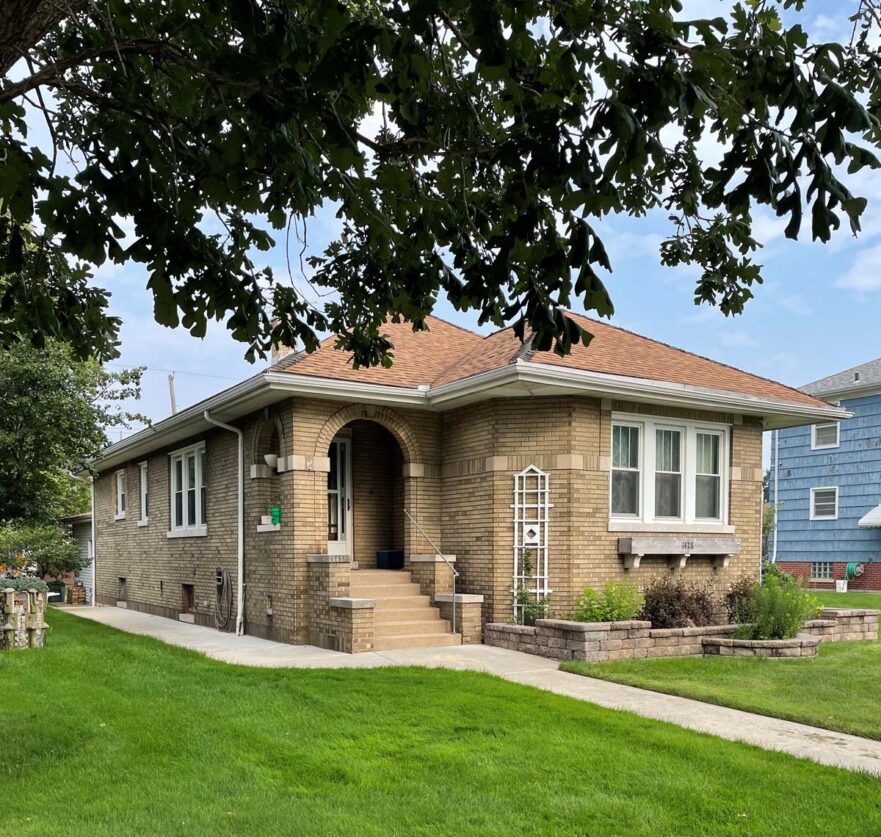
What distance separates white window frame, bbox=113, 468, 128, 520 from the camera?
838 inches

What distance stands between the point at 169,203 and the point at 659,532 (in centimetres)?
951

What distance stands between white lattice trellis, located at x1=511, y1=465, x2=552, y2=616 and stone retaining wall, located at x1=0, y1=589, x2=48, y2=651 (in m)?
6.58

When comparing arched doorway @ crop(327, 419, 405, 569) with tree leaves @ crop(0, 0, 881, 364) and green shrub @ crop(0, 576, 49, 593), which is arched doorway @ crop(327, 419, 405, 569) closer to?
green shrub @ crop(0, 576, 49, 593)

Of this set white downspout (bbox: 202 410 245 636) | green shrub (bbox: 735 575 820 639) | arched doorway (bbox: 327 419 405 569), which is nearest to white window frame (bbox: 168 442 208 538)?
white downspout (bbox: 202 410 245 636)

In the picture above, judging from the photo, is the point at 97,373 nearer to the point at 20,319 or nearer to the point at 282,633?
the point at 282,633

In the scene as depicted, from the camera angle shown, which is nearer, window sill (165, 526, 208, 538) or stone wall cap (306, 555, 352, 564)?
stone wall cap (306, 555, 352, 564)

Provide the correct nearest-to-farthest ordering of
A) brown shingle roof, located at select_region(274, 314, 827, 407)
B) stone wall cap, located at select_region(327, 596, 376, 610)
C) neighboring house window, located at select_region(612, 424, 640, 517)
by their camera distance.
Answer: stone wall cap, located at select_region(327, 596, 376, 610) < brown shingle roof, located at select_region(274, 314, 827, 407) < neighboring house window, located at select_region(612, 424, 640, 517)

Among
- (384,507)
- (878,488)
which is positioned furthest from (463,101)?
(878,488)

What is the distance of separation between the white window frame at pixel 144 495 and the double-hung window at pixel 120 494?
1.88 m

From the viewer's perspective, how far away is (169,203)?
5.14 metres

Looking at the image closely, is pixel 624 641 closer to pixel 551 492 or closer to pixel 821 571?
pixel 551 492

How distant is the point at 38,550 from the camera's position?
73.9ft

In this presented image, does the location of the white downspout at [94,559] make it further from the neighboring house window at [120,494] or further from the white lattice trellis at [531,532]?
the white lattice trellis at [531,532]

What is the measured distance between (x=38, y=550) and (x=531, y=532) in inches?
617
